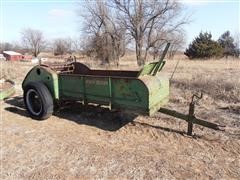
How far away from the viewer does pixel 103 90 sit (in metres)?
6.07

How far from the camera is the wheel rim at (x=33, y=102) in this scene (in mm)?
7152

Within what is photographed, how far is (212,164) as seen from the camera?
4.44 meters

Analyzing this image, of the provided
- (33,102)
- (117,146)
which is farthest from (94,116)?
(117,146)

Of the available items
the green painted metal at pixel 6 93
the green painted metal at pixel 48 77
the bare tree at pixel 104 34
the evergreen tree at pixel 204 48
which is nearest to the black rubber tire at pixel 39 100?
the green painted metal at pixel 48 77

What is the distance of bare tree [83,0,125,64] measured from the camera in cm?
3049

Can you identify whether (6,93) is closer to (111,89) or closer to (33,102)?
(33,102)

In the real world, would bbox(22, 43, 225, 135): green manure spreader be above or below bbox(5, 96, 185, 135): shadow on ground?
above

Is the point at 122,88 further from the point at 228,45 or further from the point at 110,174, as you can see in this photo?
the point at 228,45

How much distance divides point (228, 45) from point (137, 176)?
178ft

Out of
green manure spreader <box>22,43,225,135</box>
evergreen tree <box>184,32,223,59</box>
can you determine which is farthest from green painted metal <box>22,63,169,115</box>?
evergreen tree <box>184,32,223,59</box>

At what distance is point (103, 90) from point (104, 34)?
86.2 feet

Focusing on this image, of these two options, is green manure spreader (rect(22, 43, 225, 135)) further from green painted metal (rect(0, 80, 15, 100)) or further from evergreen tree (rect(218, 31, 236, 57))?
evergreen tree (rect(218, 31, 236, 57))

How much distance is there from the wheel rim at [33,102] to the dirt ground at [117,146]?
9.7 inches

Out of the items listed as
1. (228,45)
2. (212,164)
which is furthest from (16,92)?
(228,45)
